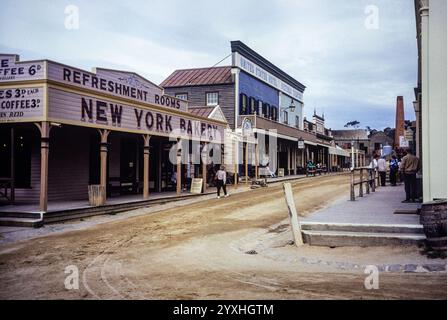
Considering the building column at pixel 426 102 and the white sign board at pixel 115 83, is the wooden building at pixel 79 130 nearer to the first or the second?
the white sign board at pixel 115 83

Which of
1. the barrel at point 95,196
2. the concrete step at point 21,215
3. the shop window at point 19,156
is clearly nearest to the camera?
the concrete step at point 21,215

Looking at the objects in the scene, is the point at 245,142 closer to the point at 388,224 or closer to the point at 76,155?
the point at 76,155

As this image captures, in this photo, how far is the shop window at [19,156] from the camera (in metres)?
15.2

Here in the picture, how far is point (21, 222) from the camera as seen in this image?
1162 centimetres

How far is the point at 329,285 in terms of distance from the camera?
5641mm

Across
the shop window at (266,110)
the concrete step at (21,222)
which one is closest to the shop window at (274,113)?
the shop window at (266,110)

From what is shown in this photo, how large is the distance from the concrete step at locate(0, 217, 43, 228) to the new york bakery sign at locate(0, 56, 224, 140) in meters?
2.92

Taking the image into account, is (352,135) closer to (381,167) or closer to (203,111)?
(381,167)

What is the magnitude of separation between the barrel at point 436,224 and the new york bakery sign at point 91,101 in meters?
10.2

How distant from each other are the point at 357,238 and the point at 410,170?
19.2ft

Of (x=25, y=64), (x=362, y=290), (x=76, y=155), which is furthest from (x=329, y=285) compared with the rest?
(x=76, y=155)

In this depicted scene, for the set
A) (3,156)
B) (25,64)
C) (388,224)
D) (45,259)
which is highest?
(25,64)

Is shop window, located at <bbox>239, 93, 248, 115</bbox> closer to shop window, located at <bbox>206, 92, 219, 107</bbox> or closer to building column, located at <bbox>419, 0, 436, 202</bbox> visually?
shop window, located at <bbox>206, 92, 219, 107</bbox>
